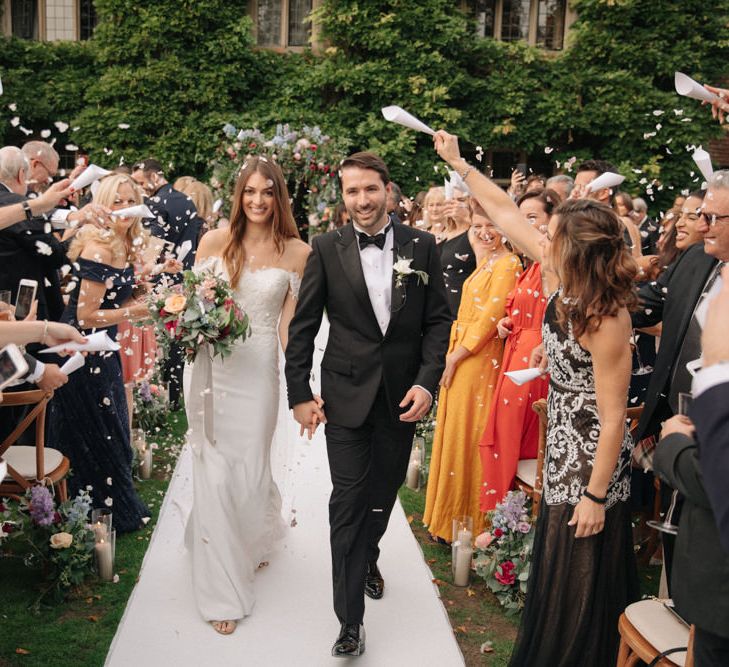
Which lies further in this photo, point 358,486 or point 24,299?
point 24,299

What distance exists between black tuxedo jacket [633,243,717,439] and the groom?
100 centimetres

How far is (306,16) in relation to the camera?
1593 cm

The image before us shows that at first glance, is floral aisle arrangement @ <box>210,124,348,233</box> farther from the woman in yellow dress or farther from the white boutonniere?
the white boutonniere

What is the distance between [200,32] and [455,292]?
1076 cm

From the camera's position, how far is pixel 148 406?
7.30 meters

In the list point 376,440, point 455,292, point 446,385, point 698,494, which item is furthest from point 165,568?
point 698,494

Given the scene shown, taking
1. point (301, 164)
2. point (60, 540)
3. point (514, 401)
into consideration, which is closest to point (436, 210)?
point (514, 401)

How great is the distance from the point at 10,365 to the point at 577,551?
2.26m

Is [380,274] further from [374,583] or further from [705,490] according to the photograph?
[705,490]

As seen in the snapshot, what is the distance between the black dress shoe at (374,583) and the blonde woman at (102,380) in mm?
1699

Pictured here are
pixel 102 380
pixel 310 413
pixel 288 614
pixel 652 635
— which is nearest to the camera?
pixel 652 635

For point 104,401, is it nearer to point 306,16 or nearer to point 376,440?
point 376,440

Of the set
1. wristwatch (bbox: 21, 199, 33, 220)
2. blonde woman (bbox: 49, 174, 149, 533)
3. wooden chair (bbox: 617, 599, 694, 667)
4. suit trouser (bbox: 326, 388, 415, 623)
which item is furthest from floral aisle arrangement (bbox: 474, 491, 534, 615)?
wristwatch (bbox: 21, 199, 33, 220)

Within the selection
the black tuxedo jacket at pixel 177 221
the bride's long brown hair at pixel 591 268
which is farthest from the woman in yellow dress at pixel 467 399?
the black tuxedo jacket at pixel 177 221
